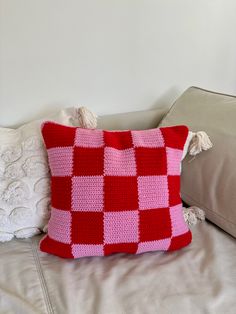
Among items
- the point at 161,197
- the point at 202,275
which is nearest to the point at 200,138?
the point at 161,197

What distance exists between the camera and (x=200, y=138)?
1028mm

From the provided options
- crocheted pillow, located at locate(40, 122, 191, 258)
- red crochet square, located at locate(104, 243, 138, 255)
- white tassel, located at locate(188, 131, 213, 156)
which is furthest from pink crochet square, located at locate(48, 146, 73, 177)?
white tassel, located at locate(188, 131, 213, 156)

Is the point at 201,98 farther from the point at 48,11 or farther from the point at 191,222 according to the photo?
the point at 48,11

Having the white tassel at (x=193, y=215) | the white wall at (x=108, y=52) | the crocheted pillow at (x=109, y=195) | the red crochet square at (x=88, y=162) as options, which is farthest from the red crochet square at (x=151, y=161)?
the white wall at (x=108, y=52)

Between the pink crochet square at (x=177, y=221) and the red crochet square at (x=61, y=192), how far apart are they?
29 cm

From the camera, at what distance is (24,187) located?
38.0 inches

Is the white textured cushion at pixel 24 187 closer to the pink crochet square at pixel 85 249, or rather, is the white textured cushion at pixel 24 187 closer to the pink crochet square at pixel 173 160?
the pink crochet square at pixel 85 249

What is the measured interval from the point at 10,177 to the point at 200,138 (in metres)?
0.58

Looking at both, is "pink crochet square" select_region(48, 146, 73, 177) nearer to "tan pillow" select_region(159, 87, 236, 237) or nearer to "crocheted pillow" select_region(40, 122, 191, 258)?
"crocheted pillow" select_region(40, 122, 191, 258)

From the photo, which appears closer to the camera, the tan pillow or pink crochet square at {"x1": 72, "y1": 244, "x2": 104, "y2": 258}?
pink crochet square at {"x1": 72, "y1": 244, "x2": 104, "y2": 258}

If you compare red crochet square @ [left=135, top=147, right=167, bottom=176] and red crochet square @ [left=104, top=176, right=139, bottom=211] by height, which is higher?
red crochet square @ [left=135, top=147, right=167, bottom=176]

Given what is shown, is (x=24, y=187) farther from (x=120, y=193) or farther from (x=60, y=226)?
(x=120, y=193)

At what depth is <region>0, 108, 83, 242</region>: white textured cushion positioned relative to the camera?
0.96m

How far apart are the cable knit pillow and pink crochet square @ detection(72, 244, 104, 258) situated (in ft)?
0.54
